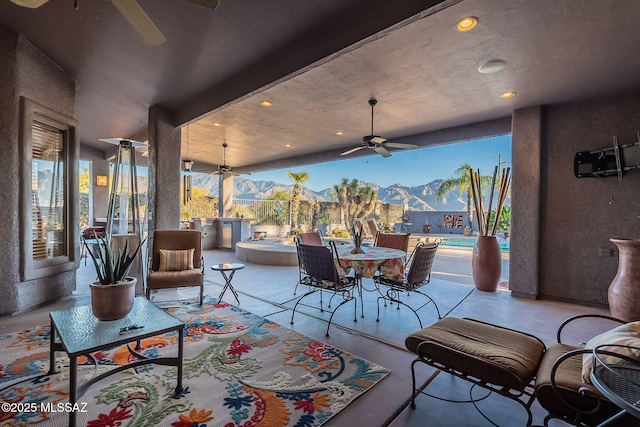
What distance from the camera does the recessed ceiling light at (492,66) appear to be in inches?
116

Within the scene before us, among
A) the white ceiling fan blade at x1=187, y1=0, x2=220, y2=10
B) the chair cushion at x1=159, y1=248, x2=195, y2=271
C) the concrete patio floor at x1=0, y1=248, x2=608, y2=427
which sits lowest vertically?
the concrete patio floor at x1=0, y1=248, x2=608, y2=427

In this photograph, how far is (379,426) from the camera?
161 cm

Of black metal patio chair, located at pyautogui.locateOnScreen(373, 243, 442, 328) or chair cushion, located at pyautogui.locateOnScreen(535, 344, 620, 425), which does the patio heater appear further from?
chair cushion, located at pyautogui.locateOnScreen(535, 344, 620, 425)

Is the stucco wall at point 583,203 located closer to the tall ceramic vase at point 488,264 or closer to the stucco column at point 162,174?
the tall ceramic vase at point 488,264

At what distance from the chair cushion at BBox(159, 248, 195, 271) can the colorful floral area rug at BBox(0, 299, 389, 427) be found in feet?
3.91

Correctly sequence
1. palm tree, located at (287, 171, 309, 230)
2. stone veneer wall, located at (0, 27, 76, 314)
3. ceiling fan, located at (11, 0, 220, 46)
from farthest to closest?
palm tree, located at (287, 171, 309, 230) → stone veneer wall, located at (0, 27, 76, 314) → ceiling fan, located at (11, 0, 220, 46)

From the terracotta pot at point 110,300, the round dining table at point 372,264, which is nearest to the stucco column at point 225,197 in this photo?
the round dining table at point 372,264

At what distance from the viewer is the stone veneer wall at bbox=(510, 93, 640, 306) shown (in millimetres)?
3688

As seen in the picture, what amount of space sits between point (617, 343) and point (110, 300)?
2.67m

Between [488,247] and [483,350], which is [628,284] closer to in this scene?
[488,247]

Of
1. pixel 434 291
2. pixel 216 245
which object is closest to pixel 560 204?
pixel 434 291

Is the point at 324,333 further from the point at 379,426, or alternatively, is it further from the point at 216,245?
the point at 216,245

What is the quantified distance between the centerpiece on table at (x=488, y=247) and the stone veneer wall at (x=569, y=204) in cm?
19

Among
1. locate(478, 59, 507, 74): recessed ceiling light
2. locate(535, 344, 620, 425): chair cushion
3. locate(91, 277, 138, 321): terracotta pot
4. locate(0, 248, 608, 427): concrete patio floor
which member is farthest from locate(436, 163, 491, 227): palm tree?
locate(91, 277, 138, 321): terracotta pot
